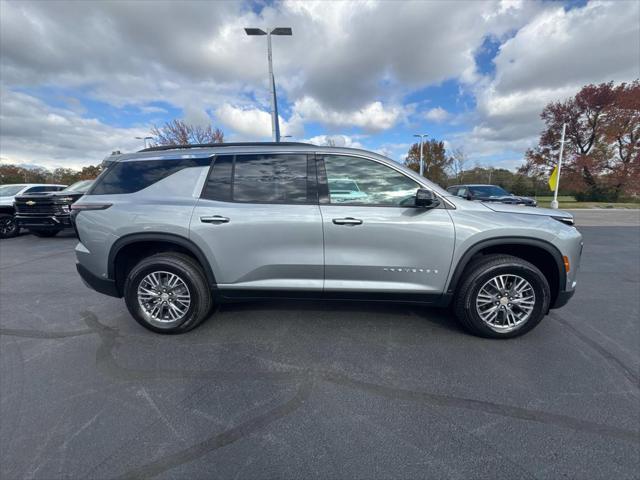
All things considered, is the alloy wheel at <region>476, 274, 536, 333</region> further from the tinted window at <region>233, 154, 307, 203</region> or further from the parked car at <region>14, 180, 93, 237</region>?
the parked car at <region>14, 180, 93, 237</region>

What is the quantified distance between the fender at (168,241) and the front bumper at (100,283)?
11.1 inches

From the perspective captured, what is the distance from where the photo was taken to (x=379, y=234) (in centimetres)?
281

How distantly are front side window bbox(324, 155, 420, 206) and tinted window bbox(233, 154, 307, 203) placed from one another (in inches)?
12.2

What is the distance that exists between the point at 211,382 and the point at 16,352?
2.16 m

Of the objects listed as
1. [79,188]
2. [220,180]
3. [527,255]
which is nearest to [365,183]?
[220,180]

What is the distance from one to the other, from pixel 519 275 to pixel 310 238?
217 centimetres

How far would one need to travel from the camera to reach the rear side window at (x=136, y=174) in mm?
3055

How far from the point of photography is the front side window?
290 cm

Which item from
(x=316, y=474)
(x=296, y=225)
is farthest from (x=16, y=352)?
(x=316, y=474)

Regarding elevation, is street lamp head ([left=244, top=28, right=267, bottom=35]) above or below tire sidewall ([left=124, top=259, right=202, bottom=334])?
above

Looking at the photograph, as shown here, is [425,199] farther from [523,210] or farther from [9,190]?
[9,190]

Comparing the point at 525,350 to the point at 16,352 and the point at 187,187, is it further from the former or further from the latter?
the point at 16,352

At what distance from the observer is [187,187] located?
3.01 m

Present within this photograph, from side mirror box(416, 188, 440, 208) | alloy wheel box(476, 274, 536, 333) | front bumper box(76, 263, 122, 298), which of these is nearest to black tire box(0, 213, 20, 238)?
front bumper box(76, 263, 122, 298)
